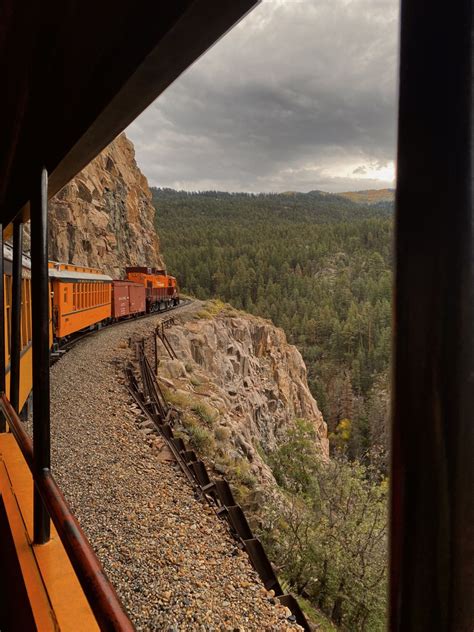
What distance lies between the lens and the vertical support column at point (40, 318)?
87.0 inches

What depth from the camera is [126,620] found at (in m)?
1.17

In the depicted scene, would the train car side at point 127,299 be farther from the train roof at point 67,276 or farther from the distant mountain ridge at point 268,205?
the distant mountain ridge at point 268,205

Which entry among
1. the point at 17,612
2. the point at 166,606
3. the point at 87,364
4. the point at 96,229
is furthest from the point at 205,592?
the point at 96,229

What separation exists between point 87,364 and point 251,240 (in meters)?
107

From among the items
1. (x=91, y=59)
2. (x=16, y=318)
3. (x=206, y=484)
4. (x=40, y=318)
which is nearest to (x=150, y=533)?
(x=206, y=484)

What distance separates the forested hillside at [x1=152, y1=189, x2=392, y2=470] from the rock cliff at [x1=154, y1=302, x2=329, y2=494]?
507 cm

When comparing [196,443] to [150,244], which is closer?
[196,443]

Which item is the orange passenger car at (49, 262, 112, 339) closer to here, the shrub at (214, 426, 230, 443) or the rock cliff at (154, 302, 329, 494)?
the rock cliff at (154, 302, 329, 494)

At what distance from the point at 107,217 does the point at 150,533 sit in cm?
4244

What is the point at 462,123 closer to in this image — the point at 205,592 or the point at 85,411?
the point at 205,592

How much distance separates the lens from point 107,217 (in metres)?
43.9

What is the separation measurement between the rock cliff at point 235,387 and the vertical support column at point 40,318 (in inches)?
291

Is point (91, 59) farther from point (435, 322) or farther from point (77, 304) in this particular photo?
point (77, 304)

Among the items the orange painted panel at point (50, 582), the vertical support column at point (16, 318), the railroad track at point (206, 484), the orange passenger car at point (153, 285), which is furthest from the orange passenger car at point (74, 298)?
the orange passenger car at point (153, 285)
